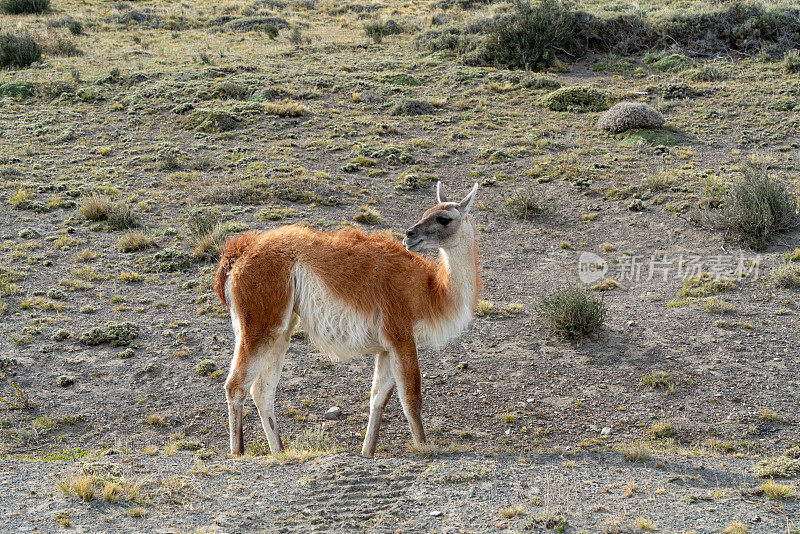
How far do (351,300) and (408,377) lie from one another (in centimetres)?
83

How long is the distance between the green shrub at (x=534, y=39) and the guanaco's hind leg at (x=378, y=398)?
1844 cm

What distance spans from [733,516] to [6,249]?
11212 mm

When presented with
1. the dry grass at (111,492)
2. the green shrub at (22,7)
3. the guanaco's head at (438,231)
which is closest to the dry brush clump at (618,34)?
the guanaco's head at (438,231)

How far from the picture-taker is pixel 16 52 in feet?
78.5

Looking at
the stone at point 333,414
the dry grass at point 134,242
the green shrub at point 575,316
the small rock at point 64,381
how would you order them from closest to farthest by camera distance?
the stone at point 333,414, the small rock at point 64,381, the green shrub at point 575,316, the dry grass at point 134,242

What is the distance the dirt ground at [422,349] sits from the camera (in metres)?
5.22

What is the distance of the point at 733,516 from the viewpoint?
473 cm

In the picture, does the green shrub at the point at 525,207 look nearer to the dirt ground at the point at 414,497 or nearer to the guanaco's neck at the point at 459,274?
the guanaco's neck at the point at 459,274

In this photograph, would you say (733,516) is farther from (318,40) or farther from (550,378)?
(318,40)

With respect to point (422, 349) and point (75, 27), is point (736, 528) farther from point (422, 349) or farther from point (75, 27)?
point (75, 27)

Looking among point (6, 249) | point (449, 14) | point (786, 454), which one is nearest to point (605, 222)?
point (786, 454)

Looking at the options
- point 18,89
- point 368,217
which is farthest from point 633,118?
point 18,89

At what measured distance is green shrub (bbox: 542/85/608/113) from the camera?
19266 millimetres

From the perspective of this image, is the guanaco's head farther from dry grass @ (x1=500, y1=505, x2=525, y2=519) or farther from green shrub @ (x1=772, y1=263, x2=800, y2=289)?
green shrub @ (x1=772, y1=263, x2=800, y2=289)
